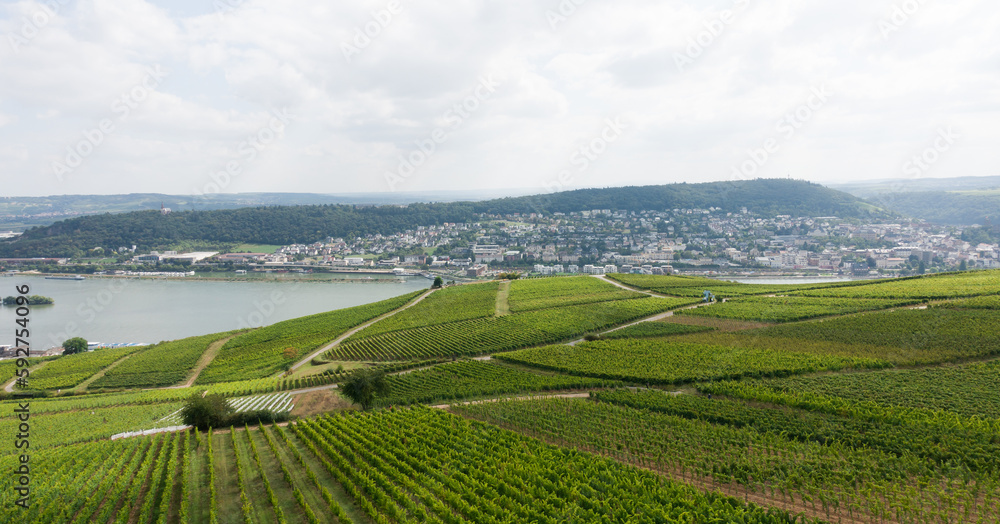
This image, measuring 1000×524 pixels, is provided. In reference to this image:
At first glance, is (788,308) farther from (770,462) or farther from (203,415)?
(203,415)

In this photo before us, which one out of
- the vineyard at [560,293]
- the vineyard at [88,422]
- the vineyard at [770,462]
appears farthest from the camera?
the vineyard at [560,293]

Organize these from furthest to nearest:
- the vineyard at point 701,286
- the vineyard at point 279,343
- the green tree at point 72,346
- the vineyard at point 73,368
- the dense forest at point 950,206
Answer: the dense forest at point 950,206 < the green tree at point 72,346 < the vineyard at point 701,286 < the vineyard at point 279,343 < the vineyard at point 73,368

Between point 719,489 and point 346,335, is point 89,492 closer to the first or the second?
point 719,489

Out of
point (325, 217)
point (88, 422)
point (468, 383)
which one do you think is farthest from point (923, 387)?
point (325, 217)

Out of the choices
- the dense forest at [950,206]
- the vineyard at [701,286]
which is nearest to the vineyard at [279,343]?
the vineyard at [701,286]

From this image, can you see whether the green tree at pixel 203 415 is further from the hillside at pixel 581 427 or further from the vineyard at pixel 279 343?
the vineyard at pixel 279 343

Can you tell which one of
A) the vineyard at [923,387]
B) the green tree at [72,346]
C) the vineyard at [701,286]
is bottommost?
the green tree at [72,346]

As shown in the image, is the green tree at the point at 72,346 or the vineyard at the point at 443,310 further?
the green tree at the point at 72,346
